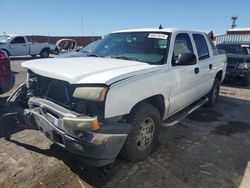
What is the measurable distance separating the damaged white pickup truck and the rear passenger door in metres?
0.19

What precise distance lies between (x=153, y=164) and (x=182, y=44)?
2.10m

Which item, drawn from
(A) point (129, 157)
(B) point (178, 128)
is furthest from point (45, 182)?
(B) point (178, 128)

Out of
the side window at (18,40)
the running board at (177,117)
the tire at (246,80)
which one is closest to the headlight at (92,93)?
the running board at (177,117)

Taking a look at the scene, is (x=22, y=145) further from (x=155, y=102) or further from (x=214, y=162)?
(x=214, y=162)

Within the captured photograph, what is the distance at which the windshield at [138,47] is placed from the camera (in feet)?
12.6

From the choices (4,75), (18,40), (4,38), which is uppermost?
(4,38)

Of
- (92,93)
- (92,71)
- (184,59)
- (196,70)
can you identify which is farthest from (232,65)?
(92,93)

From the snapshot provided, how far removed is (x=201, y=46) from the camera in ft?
16.9

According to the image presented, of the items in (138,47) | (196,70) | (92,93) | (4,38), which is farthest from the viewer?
(4,38)

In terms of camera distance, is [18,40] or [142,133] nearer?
[142,133]

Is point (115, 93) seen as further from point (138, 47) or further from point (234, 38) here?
point (234, 38)

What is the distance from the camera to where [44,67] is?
324 cm

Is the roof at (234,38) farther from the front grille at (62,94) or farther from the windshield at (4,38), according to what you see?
the front grille at (62,94)

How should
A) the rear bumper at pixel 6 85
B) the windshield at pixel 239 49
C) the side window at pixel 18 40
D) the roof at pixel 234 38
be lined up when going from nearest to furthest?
the rear bumper at pixel 6 85, the windshield at pixel 239 49, the side window at pixel 18 40, the roof at pixel 234 38
